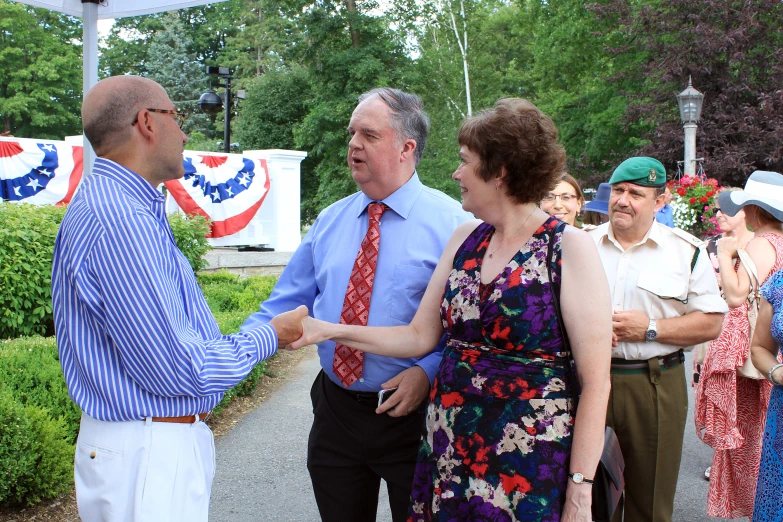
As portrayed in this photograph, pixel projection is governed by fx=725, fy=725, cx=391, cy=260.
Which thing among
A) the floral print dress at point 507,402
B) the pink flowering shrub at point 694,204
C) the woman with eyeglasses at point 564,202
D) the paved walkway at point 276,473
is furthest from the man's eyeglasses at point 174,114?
the pink flowering shrub at point 694,204

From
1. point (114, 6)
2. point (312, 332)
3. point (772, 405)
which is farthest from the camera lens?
point (114, 6)

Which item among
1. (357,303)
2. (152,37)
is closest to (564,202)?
(357,303)

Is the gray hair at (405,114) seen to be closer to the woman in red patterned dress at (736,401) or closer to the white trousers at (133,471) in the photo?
the white trousers at (133,471)

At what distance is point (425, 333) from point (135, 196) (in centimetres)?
110

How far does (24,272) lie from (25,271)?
1 centimetres

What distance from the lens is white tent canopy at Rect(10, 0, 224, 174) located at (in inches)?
146

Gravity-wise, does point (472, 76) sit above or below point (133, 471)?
above

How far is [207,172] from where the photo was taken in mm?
11742

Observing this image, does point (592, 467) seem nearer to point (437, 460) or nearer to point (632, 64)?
point (437, 460)

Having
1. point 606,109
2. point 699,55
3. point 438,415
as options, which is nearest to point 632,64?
point 606,109

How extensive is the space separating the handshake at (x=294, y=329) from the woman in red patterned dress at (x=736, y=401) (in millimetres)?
2929

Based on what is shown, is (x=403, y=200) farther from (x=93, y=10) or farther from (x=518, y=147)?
(x=93, y=10)

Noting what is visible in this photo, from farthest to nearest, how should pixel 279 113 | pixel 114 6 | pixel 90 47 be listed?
pixel 279 113, pixel 114 6, pixel 90 47

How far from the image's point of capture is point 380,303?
9.22ft
